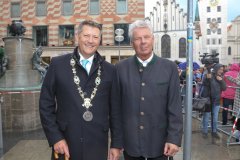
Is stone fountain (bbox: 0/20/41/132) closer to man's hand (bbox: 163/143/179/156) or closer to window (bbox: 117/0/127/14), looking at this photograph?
man's hand (bbox: 163/143/179/156)

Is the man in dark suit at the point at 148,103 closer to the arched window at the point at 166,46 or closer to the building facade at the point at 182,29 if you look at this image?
the building facade at the point at 182,29

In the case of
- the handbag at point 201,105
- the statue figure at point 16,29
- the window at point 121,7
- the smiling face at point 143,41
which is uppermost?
the window at point 121,7

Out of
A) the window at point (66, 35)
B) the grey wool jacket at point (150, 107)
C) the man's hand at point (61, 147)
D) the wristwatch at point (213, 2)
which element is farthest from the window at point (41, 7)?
the wristwatch at point (213, 2)

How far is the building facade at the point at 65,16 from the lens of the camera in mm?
31219

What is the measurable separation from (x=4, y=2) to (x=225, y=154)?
1263 inches

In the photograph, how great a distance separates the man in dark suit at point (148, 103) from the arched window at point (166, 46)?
61.1 m

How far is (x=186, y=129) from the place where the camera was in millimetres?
3930

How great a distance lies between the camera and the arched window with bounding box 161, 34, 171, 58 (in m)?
63.7

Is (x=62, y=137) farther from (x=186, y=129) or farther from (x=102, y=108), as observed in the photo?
(x=186, y=129)

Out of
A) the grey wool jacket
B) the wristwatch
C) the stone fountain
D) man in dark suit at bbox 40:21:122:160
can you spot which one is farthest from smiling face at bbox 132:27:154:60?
the wristwatch

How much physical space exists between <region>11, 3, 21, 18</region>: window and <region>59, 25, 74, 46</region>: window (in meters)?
4.93

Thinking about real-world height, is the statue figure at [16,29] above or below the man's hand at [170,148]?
above

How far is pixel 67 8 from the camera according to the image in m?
31.9

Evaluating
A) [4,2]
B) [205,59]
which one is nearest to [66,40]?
[4,2]
